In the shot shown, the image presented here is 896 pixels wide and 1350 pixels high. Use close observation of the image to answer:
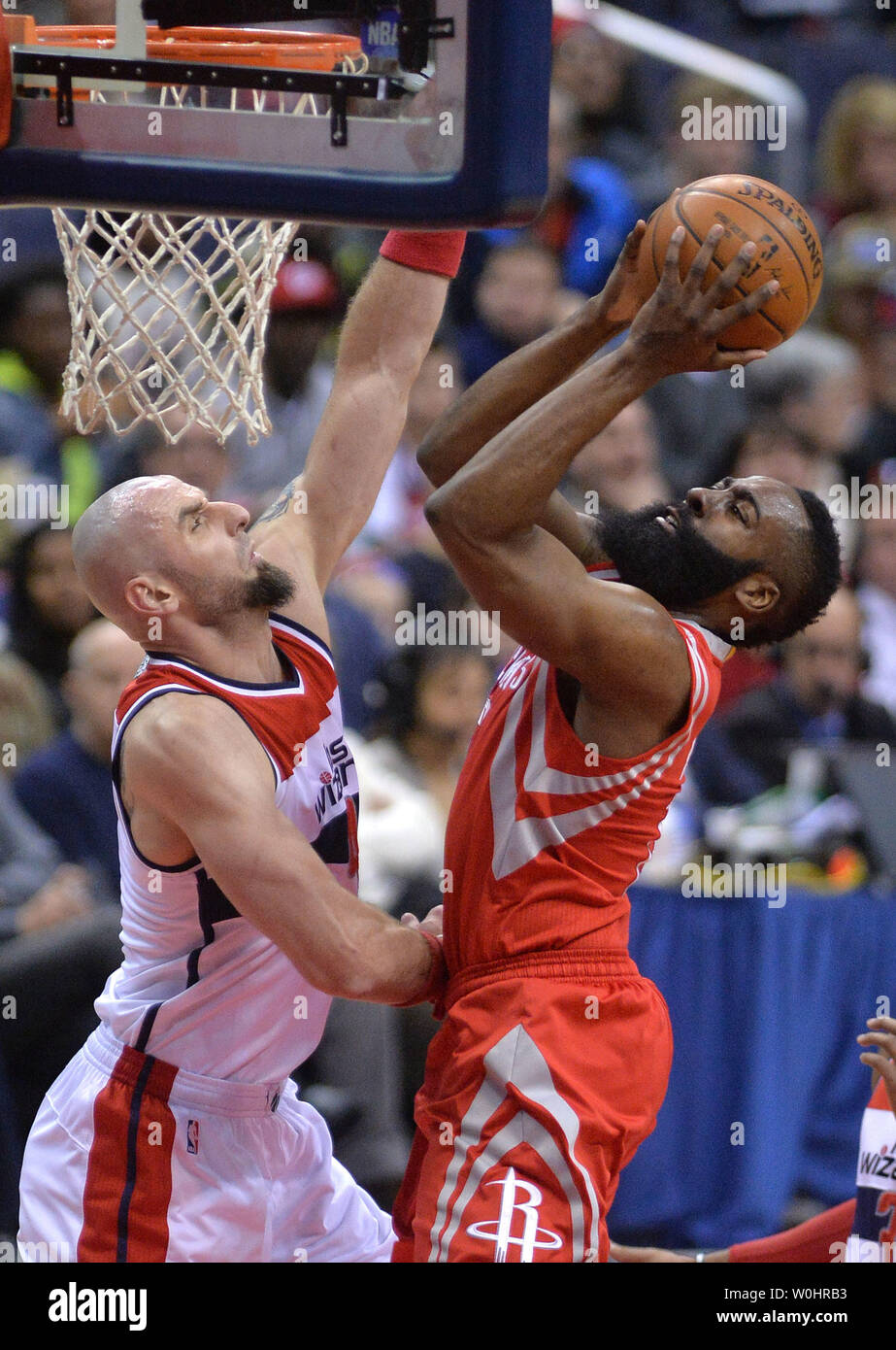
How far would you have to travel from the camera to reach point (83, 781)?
5.82 meters

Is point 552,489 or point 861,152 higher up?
point 861,152

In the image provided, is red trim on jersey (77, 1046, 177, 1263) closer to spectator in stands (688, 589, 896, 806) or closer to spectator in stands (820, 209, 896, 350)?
spectator in stands (688, 589, 896, 806)

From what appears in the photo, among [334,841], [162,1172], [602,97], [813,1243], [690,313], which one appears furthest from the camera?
[602,97]

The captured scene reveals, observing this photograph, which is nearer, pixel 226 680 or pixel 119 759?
pixel 119 759

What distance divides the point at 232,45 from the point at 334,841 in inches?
62.5

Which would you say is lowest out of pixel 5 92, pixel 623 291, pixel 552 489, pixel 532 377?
pixel 552 489

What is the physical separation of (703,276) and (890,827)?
126 inches

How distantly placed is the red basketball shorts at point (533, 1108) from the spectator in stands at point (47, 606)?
3.32m

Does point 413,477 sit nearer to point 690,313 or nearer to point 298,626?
point 298,626

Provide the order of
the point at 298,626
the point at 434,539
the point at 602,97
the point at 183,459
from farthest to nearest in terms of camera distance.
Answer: the point at 602,97 < the point at 434,539 < the point at 183,459 < the point at 298,626

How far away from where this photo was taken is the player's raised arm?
157 inches

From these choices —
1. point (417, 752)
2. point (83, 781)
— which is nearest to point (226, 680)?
point (83, 781)

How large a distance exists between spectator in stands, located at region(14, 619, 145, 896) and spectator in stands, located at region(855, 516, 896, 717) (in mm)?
3346

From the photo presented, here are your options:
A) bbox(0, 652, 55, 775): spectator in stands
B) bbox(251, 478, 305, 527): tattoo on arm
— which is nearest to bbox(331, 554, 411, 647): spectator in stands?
bbox(0, 652, 55, 775): spectator in stands
